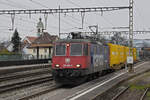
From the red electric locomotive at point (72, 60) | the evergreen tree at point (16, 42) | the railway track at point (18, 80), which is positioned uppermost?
the evergreen tree at point (16, 42)

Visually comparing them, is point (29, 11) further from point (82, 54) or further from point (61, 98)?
point (61, 98)

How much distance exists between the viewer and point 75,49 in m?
15.2

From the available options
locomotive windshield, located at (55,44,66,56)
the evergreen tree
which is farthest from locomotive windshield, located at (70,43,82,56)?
the evergreen tree

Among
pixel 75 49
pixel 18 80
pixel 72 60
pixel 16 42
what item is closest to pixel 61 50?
pixel 75 49

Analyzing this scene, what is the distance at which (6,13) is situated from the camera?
2447 centimetres

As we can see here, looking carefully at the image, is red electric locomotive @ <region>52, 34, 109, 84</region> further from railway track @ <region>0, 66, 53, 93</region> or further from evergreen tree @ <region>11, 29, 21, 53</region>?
evergreen tree @ <region>11, 29, 21, 53</region>

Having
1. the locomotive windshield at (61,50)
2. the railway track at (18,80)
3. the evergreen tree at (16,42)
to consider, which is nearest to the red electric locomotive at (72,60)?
the locomotive windshield at (61,50)

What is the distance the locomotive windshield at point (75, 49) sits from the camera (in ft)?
49.6

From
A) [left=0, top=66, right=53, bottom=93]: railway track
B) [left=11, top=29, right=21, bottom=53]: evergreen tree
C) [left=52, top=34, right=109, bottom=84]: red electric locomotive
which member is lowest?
[left=0, top=66, right=53, bottom=93]: railway track

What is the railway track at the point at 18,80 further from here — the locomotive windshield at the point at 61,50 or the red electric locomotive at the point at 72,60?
the locomotive windshield at the point at 61,50

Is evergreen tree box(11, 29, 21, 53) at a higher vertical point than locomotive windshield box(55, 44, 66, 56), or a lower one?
higher

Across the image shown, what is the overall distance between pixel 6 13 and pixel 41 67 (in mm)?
9891

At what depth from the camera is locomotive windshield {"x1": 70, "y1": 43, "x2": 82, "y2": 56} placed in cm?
1513

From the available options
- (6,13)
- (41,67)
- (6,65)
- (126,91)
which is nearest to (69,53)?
(126,91)
